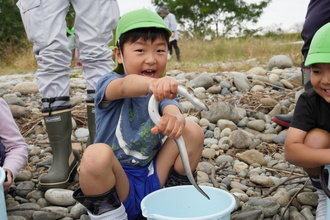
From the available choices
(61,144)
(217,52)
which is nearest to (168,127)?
(61,144)

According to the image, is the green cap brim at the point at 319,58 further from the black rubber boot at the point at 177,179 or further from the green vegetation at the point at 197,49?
the green vegetation at the point at 197,49

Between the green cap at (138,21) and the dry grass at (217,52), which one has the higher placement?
the green cap at (138,21)

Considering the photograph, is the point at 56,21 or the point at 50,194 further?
the point at 56,21

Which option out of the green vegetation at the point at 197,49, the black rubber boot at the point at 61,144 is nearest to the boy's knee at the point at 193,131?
the black rubber boot at the point at 61,144

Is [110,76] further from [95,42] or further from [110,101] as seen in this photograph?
[95,42]

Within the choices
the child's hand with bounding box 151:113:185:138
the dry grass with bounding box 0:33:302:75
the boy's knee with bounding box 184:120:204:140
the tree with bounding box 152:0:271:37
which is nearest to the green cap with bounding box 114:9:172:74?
the boy's knee with bounding box 184:120:204:140

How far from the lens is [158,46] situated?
177 centimetres

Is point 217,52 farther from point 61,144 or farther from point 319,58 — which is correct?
point 319,58

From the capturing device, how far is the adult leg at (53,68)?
7.56ft

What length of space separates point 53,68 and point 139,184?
0.86 m

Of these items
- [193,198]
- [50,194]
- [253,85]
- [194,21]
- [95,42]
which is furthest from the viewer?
[194,21]

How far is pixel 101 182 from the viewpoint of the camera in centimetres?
160

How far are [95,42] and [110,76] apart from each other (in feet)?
2.43

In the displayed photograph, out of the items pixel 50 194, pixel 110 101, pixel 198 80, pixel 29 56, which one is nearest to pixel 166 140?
pixel 110 101
